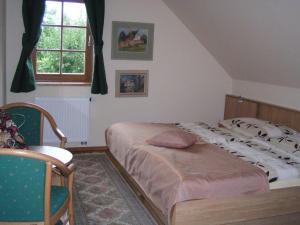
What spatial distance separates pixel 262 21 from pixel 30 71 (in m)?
2.65

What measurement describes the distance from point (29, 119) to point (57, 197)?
1.07 meters

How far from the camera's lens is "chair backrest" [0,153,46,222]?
194cm

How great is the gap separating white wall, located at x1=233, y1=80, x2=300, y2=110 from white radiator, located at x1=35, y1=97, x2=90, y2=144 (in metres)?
2.12

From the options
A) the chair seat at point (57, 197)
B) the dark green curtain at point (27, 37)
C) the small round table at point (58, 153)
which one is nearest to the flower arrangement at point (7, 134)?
the small round table at point (58, 153)

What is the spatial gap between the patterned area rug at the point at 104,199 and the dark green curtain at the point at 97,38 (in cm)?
97

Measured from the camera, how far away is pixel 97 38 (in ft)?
14.9

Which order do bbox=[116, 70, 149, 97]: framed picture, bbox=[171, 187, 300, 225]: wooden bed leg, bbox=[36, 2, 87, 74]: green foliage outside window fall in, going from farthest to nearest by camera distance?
1. bbox=[116, 70, 149, 97]: framed picture
2. bbox=[36, 2, 87, 74]: green foliage outside window
3. bbox=[171, 187, 300, 225]: wooden bed leg

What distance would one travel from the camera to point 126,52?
4.80m

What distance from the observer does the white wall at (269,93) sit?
4.08m

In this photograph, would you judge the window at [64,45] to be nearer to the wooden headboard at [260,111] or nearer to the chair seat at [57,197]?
the wooden headboard at [260,111]

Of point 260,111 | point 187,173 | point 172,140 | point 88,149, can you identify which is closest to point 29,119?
point 172,140

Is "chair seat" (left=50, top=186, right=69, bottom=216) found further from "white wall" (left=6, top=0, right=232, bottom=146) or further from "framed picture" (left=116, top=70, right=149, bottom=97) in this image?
"framed picture" (left=116, top=70, right=149, bottom=97)

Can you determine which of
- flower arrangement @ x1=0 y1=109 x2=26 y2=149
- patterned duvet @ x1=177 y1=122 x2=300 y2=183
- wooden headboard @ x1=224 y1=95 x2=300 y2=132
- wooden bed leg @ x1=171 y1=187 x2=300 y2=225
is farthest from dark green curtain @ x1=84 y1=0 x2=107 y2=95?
wooden bed leg @ x1=171 y1=187 x2=300 y2=225

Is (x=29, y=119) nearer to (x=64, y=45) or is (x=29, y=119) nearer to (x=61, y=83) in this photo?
(x=61, y=83)
